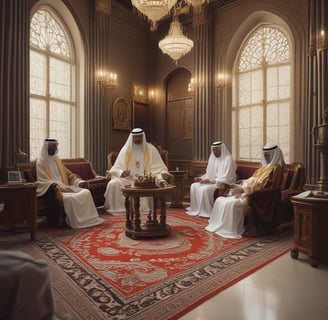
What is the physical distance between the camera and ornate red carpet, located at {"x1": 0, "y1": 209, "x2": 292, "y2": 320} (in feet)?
8.70

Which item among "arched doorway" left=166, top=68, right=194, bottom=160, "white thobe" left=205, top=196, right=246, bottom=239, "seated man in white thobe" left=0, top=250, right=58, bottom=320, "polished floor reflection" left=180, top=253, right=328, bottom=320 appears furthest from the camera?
"arched doorway" left=166, top=68, right=194, bottom=160

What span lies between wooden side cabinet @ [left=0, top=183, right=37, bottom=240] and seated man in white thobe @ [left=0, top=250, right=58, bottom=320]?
3.49 metres

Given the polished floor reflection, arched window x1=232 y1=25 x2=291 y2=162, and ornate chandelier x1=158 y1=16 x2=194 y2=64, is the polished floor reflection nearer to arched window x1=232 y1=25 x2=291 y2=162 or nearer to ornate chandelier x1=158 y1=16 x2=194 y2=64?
arched window x1=232 y1=25 x2=291 y2=162

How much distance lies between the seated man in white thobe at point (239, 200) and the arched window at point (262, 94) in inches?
104

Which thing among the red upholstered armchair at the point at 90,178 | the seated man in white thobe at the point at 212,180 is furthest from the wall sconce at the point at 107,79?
the seated man in white thobe at the point at 212,180

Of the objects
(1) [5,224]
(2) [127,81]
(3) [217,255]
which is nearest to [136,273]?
(3) [217,255]

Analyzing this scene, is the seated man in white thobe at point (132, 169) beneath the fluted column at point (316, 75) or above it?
beneath

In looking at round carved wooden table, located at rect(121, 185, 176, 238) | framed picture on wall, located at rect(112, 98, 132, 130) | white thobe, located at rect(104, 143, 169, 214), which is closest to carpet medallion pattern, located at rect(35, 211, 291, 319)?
round carved wooden table, located at rect(121, 185, 176, 238)

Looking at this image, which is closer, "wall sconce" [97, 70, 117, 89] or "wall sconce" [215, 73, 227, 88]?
"wall sconce" [97, 70, 117, 89]

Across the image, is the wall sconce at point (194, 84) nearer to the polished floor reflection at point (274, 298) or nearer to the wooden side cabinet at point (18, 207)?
the wooden side cabinet at point (18, 207)

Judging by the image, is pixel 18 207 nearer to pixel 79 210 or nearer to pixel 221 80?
pixel 79 210

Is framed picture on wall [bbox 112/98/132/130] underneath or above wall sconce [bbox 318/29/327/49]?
underneath

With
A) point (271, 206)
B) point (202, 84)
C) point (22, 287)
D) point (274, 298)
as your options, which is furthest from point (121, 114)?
point (22, 287)

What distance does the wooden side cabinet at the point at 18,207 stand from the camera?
4543 mm
